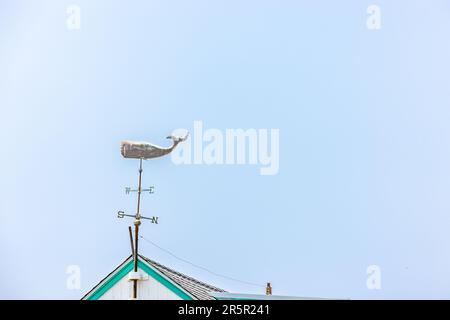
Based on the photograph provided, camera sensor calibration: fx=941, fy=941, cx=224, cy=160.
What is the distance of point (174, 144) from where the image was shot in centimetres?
606

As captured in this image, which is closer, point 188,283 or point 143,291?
point 143,291

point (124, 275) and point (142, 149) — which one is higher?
point (142, 149)

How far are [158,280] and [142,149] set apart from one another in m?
0.86

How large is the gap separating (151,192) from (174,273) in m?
0.59

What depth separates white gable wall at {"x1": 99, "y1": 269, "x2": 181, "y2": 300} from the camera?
610 cm

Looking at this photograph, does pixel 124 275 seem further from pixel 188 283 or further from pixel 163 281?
pixel 188 283

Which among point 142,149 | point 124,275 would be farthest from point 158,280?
point 142,149

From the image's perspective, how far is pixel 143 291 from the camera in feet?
20.1

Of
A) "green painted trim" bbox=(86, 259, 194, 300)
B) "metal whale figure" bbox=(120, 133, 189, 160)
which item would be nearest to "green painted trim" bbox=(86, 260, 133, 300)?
"green painted trim" bbox=(86, 259, 194, 300)

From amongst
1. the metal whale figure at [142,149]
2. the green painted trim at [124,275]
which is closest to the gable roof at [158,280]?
the green painted trim at [124,275]

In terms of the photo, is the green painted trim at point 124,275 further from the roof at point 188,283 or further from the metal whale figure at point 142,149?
the metal whale figure at point 142,149

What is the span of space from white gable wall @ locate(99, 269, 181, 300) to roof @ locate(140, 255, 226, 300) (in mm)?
80
